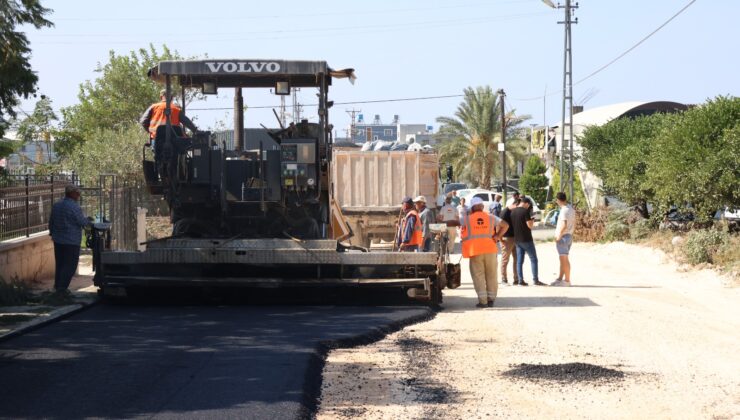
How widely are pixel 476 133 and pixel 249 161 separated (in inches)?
1686

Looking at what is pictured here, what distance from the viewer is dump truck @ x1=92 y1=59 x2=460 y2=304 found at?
12.4 m

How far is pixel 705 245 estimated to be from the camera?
1925cm

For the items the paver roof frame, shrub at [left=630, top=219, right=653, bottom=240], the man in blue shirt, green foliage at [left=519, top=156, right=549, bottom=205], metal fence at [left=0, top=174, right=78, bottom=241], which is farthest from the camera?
green foliage at [left=519, top=156, right=549, bottom=205]

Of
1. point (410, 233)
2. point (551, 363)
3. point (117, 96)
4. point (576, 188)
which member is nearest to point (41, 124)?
point (117, 96)

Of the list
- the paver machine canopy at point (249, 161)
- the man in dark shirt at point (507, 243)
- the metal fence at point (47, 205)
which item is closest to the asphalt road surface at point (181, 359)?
the paver machine canopy at point (249, 161)

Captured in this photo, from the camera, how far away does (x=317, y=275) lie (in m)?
12.6

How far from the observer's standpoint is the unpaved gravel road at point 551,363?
25.1 ft

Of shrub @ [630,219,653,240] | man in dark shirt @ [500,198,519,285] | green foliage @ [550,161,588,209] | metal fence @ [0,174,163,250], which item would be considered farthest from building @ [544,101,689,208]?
metal fence @ [0,174,163,250]

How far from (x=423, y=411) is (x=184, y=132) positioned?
6376mm

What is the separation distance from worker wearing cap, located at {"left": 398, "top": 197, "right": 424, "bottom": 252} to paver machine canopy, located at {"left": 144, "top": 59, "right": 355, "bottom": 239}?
1.76 metres

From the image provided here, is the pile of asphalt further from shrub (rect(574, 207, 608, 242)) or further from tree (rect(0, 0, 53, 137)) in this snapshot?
shrub (rect(574, 207, 608, 242))

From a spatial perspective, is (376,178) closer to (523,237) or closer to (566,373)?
(523,237)

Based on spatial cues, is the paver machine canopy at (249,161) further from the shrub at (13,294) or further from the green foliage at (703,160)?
the green foliage at (703,160)

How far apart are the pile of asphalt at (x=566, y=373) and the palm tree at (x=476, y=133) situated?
45315 mm
